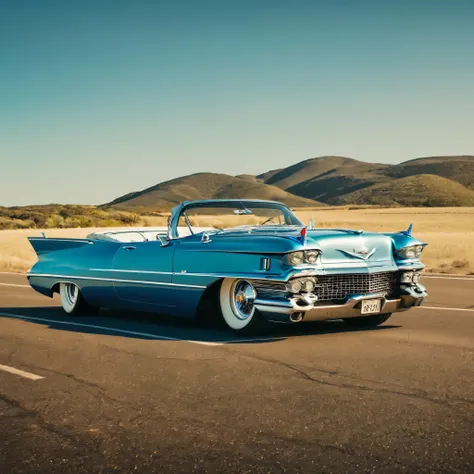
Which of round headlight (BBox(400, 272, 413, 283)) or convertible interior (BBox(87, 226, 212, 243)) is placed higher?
convertible interior (BBox(87, 226, 212, 243))

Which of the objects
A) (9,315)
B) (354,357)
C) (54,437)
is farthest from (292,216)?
(54,437)

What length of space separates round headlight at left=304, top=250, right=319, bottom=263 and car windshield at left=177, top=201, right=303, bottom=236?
1.52m

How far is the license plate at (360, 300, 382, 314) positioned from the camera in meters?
→ 8.70

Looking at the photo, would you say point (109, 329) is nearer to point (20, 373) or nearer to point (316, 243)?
point (20, 373)

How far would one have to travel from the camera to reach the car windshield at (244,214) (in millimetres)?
9969

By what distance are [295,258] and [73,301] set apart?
4.18m

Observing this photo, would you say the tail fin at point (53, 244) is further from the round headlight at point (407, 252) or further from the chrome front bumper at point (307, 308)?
the round headlight at point (407, 252)

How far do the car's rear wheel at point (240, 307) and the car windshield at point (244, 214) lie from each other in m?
1.09

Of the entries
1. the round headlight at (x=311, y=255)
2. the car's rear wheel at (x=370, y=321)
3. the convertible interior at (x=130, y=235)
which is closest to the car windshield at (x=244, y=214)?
the convertible interior at (x=130, y=235)

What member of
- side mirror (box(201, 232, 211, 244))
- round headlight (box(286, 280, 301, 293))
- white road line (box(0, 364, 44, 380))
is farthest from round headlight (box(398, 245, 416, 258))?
white road line (box(0, 364, 44, 380))

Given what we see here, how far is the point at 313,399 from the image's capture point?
5824 mm

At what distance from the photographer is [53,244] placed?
1167cm

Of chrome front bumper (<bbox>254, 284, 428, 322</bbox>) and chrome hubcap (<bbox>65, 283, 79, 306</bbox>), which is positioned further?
chrome hubcap (<bbox>65, 283, 79, 306</bbox>)

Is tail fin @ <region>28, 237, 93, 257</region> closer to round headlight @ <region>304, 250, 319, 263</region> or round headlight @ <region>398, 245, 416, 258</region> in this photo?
round headlight @ <region>304, 250, 319, 263</region>
